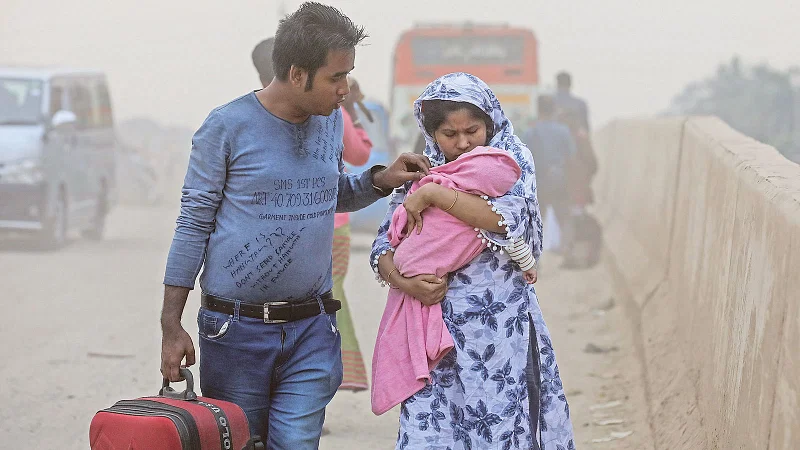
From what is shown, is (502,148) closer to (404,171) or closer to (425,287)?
(404,171)

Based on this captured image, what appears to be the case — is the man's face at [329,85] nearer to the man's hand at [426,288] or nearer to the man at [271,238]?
the man at [271,238]

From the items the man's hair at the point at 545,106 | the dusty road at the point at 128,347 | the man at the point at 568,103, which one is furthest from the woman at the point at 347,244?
the man at the point at 568,103

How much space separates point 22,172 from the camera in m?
14.1

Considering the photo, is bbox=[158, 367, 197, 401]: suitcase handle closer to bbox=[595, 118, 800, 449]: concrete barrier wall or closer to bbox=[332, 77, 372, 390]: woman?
bbox=[595, 118, 800, 449]: concrete barrier wall

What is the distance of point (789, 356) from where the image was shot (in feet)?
11.2

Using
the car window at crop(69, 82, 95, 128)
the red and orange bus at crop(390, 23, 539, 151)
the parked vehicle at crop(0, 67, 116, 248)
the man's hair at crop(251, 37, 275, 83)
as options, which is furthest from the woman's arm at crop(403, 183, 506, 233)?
the red and orange bus at crop(390, 23, 539, 151)

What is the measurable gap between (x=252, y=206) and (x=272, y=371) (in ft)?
1.67

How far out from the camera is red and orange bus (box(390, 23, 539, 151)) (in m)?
21.5

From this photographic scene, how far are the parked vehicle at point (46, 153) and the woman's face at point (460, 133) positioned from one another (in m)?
11.0

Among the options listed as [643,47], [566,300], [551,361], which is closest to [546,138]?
[566,300]

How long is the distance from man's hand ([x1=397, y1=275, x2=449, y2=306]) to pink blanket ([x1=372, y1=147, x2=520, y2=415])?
0.8 inches

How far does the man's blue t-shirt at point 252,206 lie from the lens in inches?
141

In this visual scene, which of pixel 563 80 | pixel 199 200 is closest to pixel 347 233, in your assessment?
pixel 199 200

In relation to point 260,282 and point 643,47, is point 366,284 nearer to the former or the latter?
point 260,282
